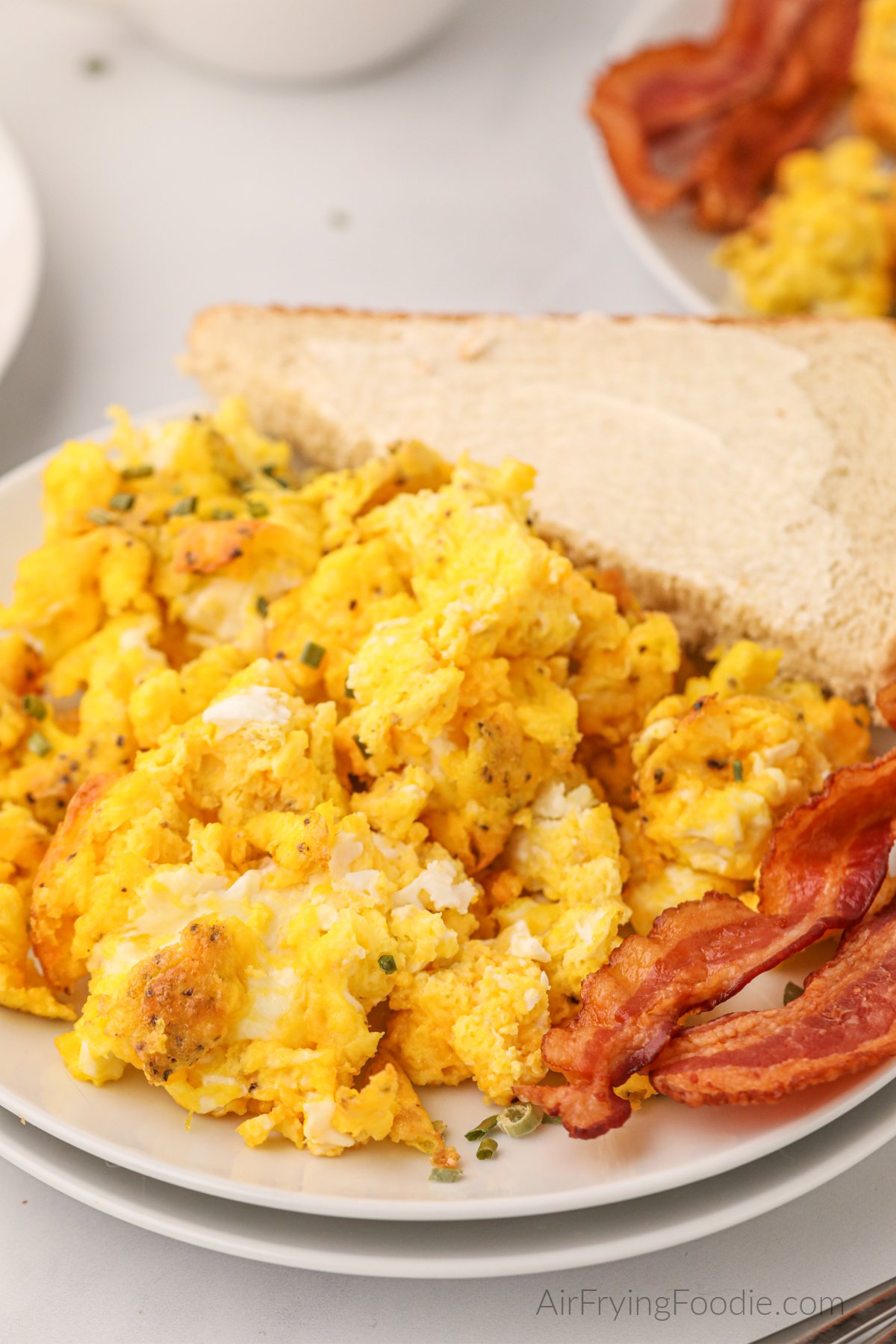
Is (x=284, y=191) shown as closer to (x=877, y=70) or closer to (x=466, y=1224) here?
(x=877, y=70)

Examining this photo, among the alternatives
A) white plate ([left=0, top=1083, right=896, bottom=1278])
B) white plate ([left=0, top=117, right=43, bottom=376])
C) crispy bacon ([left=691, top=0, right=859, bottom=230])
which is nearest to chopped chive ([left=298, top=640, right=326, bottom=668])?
white plate ([left=0, top=1083, right=896, bottom=1278])

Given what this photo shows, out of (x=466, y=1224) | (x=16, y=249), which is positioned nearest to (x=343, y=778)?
(x=466, y=1224)

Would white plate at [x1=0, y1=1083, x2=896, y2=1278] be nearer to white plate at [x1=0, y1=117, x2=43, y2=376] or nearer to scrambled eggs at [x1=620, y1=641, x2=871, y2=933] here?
scrambled eggs at [x1=620, y1=641, x2=871, y2=933]

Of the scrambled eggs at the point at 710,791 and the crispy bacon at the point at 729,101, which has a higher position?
the crispy bacon at the point at 729,101

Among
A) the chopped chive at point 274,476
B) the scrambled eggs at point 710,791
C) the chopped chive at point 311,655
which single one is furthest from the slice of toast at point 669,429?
the chopped chive at point 311,655

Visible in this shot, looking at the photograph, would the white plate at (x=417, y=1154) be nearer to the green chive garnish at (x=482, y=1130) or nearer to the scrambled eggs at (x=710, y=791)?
the green chive garnish at (x=482, y=1130)
